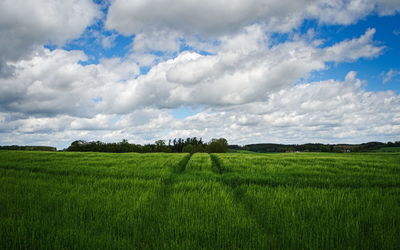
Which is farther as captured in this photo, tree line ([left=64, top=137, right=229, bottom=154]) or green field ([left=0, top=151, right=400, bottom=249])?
tree line ([left=64, top=137, right=229, bottom=154])

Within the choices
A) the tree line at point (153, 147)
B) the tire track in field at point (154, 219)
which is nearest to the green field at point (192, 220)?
the tire track in field at point (154, 219)

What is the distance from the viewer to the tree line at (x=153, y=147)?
268ft

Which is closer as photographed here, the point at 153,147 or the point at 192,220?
the point at 192,220

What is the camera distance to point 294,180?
31.2ft

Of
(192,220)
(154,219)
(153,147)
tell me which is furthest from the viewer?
(153,147)

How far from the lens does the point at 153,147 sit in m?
112

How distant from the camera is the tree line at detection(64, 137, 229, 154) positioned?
81.6m

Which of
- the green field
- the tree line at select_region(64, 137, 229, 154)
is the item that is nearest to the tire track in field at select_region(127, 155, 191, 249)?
the green field

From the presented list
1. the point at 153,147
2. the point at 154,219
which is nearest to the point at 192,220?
A: the point at 154,219

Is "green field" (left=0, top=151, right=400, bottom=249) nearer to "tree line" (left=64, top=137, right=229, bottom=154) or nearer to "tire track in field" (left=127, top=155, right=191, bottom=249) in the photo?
"tire track in field" (left=127, top=155, right=191, bottom=249)

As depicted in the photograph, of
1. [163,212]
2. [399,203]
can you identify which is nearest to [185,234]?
[163,212]

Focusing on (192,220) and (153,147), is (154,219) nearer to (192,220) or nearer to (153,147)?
(192,220)

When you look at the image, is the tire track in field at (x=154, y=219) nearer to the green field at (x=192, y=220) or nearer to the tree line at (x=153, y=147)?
the green field at (x=192, y=220)

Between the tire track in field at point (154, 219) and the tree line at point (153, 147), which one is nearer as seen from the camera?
the tire track in field at point (154, 219)
